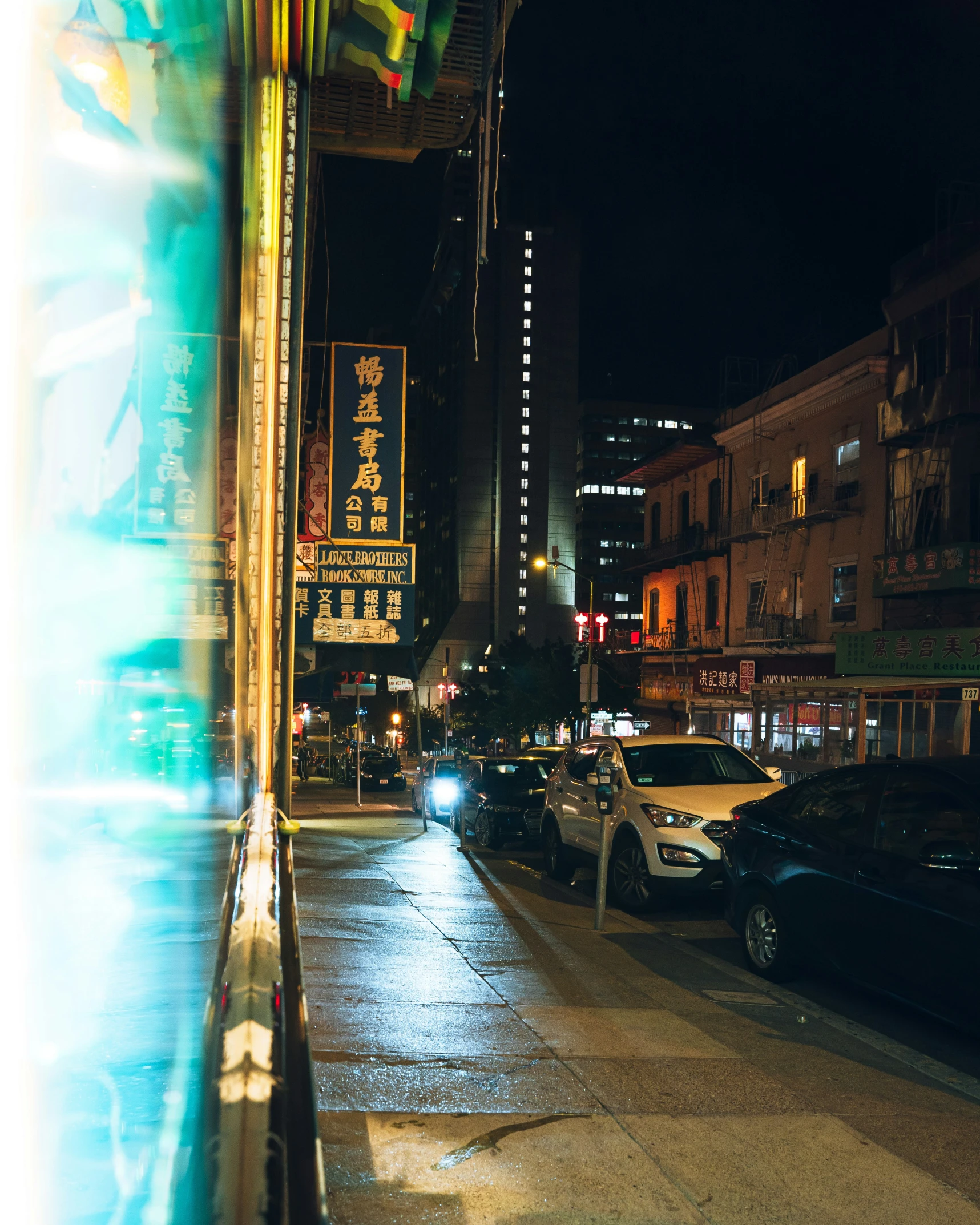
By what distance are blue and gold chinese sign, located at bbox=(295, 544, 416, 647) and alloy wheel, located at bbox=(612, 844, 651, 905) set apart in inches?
148

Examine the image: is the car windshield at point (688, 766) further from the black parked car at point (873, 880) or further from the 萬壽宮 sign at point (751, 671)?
the 萬壽宮 sign at point (751, 671)

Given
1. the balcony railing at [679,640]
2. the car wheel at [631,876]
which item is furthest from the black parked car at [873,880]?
the balcony railing at [679,640]

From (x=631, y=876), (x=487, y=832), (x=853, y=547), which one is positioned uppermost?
(x=853, y=547)

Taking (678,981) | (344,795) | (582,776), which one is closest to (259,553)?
(678,981)

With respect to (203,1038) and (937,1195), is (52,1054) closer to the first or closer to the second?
(203,1038)

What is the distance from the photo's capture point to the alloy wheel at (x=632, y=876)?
10.5m

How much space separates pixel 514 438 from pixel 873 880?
13448 cm

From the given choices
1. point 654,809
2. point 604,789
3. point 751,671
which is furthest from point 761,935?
point 751,671

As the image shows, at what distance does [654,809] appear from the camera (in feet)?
34.7

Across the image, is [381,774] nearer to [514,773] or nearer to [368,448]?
[514,773]

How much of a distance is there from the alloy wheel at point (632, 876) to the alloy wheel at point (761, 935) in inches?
96.1

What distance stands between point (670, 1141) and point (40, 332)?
406 cm

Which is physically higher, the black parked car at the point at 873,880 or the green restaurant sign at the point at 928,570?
the green restaurant sign at the point at 928,570

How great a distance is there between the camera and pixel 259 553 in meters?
3.90
